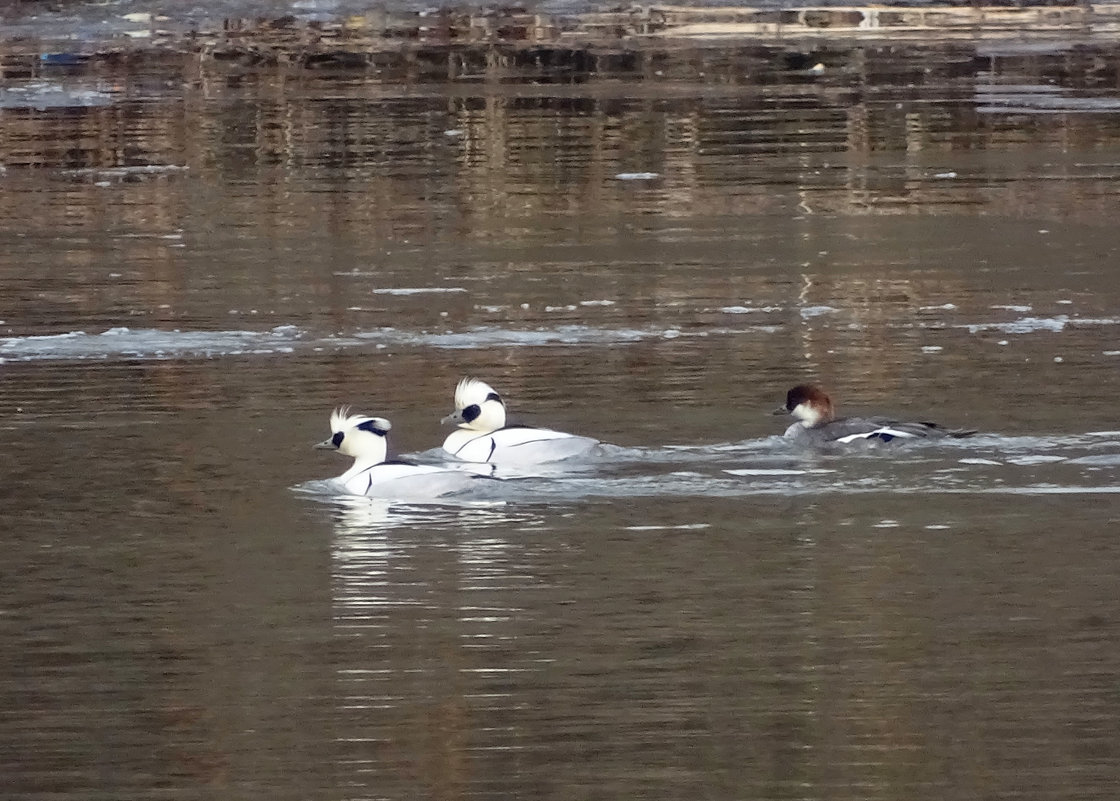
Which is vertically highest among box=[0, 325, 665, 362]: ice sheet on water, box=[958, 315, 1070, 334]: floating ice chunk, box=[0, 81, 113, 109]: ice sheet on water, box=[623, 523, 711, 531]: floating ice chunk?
box=[0, 81, 113, 109]: ice sheet on water

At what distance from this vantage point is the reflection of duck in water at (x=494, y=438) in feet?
35.5

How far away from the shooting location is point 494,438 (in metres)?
11.1

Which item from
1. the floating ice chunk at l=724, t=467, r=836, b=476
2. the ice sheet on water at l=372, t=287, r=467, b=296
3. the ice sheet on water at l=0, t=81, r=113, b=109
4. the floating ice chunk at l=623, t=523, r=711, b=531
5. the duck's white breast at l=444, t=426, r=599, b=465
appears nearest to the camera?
the floating ice chunk at l=623, t=523, r=711, b=531

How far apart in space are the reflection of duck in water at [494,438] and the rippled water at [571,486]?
166 mm

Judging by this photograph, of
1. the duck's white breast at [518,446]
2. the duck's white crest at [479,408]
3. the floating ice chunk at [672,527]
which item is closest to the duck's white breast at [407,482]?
the duck's white breast at [518,446]

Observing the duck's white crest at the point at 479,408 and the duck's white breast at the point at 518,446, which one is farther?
the duck's white crest at the point at 479,408

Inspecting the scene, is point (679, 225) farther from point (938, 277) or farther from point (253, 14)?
point (253, 14)

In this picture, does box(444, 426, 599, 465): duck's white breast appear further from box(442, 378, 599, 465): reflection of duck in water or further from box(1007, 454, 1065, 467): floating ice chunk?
box(1007, 454, 1065, 467): floating ice chunk

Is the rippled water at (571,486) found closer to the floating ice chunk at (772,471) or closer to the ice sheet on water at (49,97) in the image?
the floating ice chunk at (772,471)

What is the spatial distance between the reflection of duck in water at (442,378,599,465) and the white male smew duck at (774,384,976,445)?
0.97 m

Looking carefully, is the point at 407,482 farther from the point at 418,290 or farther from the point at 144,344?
the point at 418,290

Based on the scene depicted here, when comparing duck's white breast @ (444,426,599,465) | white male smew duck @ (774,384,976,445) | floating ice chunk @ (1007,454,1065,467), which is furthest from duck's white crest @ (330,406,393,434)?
floating ice chunk @ (1007,454,1065,467)

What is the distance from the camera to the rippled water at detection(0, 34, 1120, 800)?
7.10 meters

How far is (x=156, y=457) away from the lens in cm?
1119
